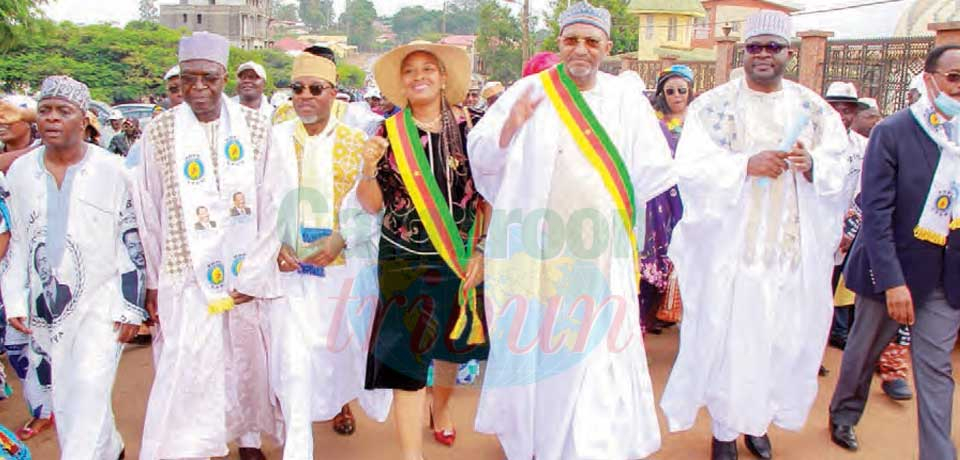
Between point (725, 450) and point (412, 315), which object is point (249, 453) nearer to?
point (412, 315)

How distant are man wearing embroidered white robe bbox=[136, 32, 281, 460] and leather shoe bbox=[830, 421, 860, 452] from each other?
117 inches

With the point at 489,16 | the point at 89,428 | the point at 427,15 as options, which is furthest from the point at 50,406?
the point at 427,15

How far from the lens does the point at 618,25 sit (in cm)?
3809

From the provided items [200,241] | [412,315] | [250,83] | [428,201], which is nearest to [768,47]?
[428,201]

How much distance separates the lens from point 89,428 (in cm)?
350

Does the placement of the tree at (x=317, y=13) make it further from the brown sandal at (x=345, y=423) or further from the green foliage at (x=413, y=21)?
the brown sandal at (x=345, y=423)

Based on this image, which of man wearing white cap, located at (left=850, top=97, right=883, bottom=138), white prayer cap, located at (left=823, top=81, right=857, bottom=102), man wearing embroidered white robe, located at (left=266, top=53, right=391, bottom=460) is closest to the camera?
man wearing embroidered white robe, located at (left=266, top=53, right=391, bottom=460)

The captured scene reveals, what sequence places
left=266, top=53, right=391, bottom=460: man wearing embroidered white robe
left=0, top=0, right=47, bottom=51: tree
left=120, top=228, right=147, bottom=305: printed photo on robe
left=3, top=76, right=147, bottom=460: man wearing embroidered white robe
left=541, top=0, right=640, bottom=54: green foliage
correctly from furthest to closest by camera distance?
left=541, top=0, right=640, bottom=54: green foliage < left=0, top=0, right=47, bottom=51: tree < left=266, top=53, right=391, bottom=460: man wearing embroidered white robe < left=120, top=228, right=147, bottom=305: printed photo on robe < left=3, top=76, right=147, bottom=460: man wearing embroidered white robe

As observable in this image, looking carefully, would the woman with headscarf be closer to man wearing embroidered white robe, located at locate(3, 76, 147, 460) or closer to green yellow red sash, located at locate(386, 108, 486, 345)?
green yellow red sash, located at locate(386, 108, 486, 345)

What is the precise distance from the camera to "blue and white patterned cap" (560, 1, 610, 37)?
3.39 m

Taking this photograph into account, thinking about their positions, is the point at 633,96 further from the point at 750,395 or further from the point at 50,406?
the point at 50,406

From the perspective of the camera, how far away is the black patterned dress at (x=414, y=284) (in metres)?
A: 3.69

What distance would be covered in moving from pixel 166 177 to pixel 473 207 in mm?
1367

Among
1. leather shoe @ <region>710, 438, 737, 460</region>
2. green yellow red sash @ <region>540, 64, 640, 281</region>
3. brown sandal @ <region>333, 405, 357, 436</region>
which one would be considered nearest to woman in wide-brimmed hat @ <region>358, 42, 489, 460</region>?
green yellow red sash @ <region>540, 64, 640, 281</region>
